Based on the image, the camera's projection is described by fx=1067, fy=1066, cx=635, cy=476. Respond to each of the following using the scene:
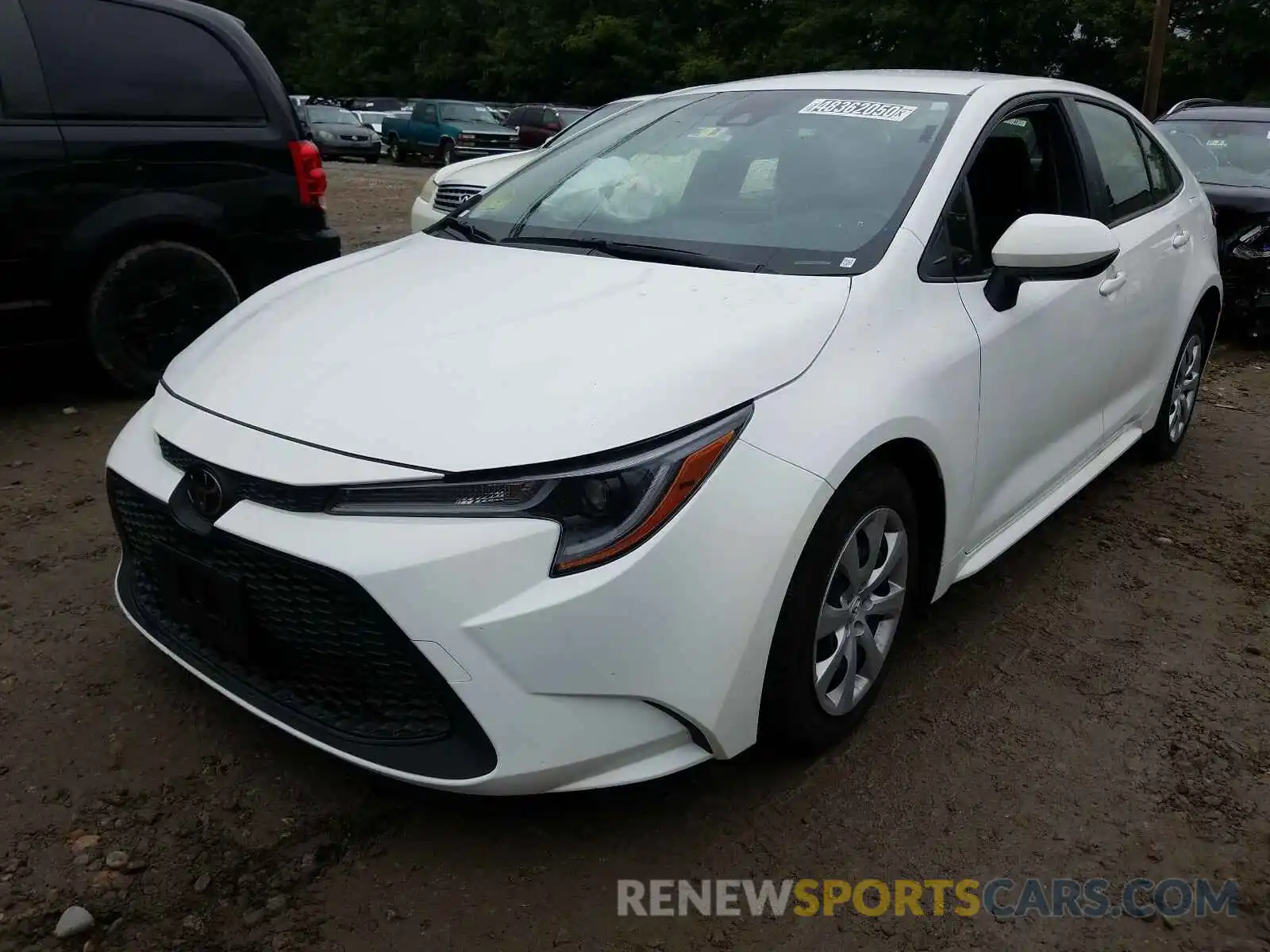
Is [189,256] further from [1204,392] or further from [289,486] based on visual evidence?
[1204,392]

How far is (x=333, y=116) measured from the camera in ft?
89.4

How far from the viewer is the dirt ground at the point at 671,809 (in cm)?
208

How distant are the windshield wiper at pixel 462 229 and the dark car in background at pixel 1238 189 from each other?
5.60 m

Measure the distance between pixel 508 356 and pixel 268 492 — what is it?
0.55m

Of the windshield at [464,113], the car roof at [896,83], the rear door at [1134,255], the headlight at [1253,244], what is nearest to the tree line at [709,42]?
the windshield at [464,113]

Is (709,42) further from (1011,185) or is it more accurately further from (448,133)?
(1011,185)

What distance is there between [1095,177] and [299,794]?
122 inches

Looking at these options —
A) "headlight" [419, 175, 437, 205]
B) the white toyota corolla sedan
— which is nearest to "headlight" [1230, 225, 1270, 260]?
the white toyota corolla sedan

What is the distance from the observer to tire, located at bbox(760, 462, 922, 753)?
2217mm

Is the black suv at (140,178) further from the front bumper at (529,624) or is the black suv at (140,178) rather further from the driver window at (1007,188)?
the driver window at (1007,188)

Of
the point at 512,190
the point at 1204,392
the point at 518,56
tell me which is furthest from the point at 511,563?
the point at 518,56

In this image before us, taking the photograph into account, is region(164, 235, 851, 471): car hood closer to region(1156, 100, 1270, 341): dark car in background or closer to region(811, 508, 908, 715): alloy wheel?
region(811, 508, 908, 715): alloy wheel

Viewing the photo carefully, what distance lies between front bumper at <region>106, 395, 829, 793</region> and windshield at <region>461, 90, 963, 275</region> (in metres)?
0.86

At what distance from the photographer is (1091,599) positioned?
3.46 m
